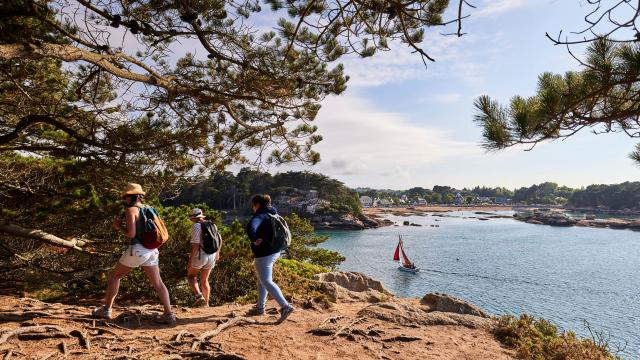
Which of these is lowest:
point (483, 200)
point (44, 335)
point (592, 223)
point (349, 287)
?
point (592, 223)

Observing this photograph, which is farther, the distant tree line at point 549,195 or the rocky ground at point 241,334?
the distant tree line at point 549,195

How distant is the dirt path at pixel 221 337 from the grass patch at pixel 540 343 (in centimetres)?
24

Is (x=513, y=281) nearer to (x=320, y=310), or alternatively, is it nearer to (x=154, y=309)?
(x=320, y=310)

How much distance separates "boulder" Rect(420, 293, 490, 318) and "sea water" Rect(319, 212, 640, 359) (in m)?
8.76

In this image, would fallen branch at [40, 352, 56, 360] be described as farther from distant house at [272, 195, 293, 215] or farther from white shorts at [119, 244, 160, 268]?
distant house at [272, 195, 293, 215]

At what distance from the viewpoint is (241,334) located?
4.25 m

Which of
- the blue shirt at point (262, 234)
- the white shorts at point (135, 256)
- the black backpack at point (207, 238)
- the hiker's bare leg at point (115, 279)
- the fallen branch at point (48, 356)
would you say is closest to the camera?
the fallen branch at point (48, 356)

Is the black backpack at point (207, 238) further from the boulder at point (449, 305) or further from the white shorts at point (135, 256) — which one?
the boulder at point (449, 305)

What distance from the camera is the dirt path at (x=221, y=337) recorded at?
3.47 m

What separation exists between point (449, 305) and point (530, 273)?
101 feet

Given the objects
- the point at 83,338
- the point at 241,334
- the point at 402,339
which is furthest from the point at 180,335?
the point at 402,339

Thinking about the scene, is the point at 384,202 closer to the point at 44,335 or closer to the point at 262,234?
the point at 262,234

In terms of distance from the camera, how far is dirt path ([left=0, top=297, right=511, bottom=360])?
3473 millimetres

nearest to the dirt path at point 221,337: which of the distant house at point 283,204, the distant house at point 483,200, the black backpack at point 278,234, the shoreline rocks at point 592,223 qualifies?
the black backpack at point 278,234
